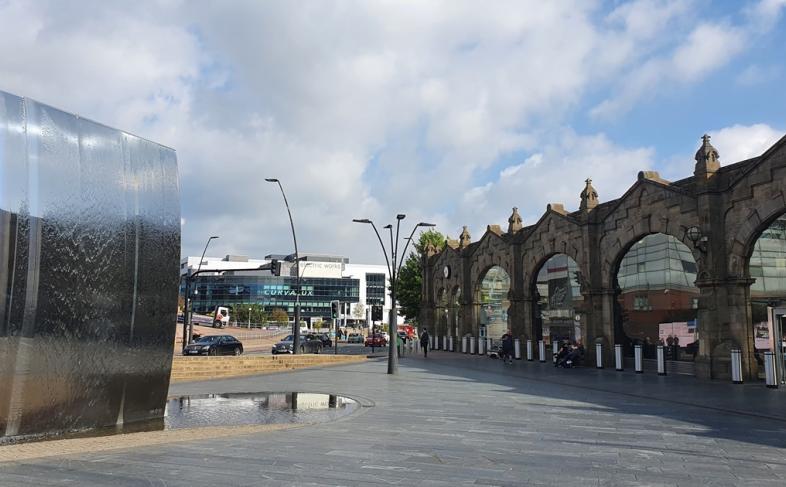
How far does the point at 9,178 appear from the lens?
29.6 feet

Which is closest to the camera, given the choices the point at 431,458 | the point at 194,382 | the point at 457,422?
the point at 431,458

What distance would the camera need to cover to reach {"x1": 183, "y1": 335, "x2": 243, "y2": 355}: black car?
33406 mm

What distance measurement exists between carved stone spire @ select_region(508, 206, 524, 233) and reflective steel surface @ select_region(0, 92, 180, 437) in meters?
24.1

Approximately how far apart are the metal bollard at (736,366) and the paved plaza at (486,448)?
2131 mm

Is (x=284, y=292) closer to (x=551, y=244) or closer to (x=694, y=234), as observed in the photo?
(x=551, y=244)

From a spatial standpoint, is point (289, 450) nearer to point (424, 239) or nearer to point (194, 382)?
point (194, 382)

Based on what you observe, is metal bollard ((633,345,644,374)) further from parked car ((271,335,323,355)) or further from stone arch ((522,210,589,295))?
parked car ((271,335,323,355))

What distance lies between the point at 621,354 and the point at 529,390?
27.7 ft

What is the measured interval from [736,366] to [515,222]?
650 inches

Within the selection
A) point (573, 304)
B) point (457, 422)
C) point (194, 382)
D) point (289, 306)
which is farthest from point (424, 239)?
point (289, 306)

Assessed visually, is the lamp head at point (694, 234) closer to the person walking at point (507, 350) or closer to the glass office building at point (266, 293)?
the person walking at point (507, 350)

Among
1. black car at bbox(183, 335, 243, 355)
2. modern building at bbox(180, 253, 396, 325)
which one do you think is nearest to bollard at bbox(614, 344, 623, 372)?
black car at bbox(183, 335, 243, 355)

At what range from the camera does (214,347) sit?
111 feet

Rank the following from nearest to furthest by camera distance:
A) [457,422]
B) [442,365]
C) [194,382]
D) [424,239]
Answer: [457,422] < [194,382] < [442,365] < [424,239]
